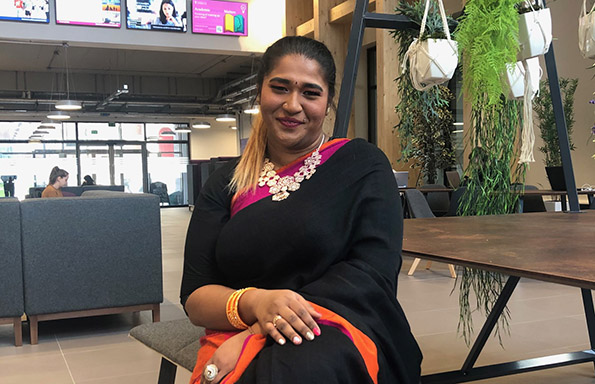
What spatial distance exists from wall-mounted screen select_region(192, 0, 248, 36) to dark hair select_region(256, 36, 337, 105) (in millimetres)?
9233

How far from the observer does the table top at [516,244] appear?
1.06m

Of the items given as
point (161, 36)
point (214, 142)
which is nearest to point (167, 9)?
point (161, 36)

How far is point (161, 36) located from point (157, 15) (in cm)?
35

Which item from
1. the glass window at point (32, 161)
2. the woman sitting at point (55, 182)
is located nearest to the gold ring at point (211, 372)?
the woman sitting at point (55, 182)

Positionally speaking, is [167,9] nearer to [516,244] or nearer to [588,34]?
[588,34]

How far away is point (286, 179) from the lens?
1.43m

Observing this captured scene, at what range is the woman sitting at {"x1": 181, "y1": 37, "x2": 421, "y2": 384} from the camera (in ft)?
3.75

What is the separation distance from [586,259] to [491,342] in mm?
2483

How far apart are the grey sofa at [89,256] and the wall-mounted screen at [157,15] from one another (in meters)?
6.62

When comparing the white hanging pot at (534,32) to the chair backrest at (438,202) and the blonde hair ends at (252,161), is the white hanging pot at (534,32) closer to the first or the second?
the blonde hair ends at (252,161)

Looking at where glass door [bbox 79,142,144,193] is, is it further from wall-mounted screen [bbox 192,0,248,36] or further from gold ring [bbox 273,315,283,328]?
gold ring [bbox 273,315,283,328]

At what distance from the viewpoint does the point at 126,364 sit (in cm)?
320

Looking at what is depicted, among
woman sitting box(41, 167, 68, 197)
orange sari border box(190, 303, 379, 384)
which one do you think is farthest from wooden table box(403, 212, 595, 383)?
woman sitting box(41, 167, 68, 197)

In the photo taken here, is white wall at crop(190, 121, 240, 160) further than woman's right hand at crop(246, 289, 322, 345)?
Yes
